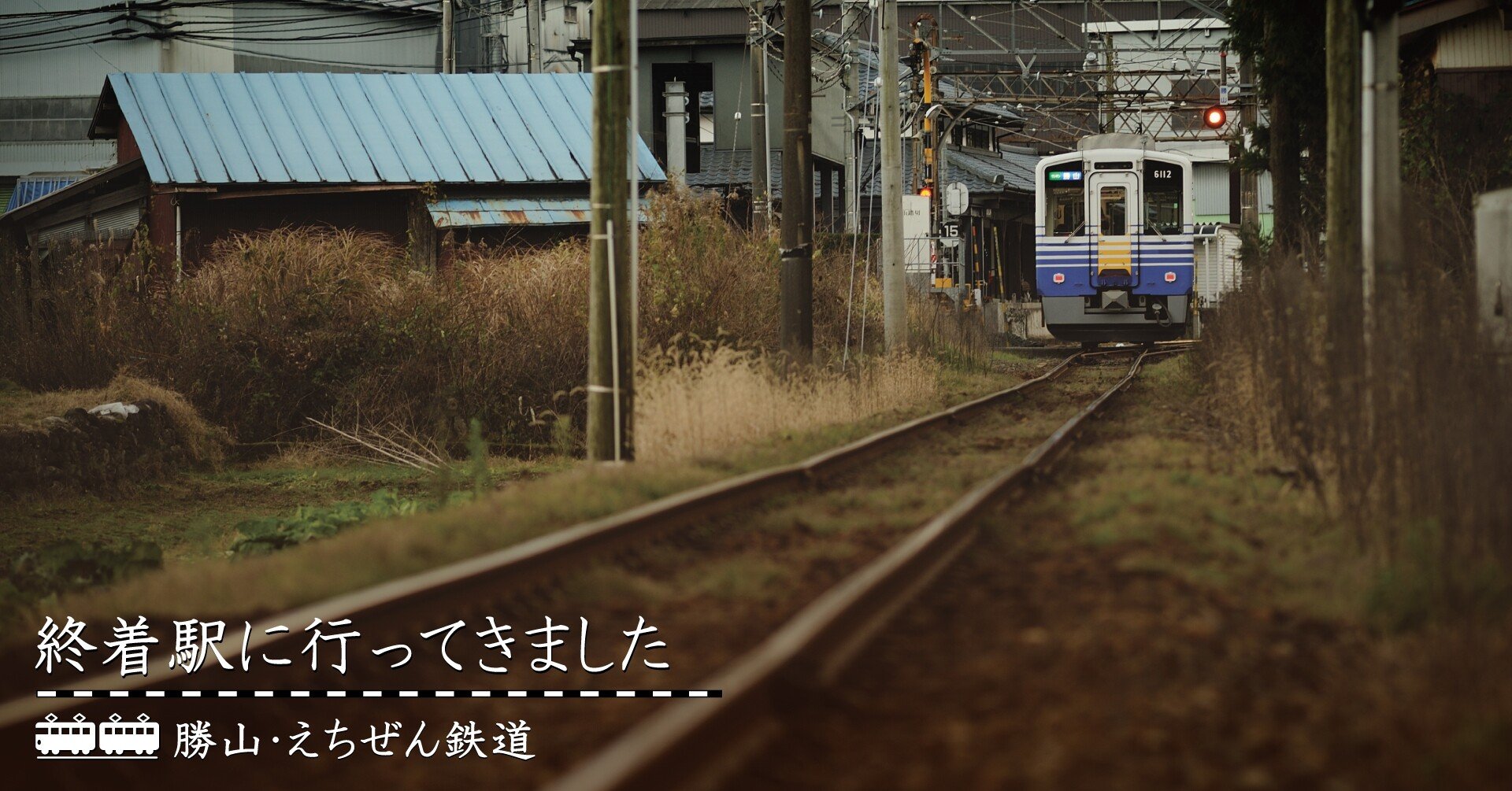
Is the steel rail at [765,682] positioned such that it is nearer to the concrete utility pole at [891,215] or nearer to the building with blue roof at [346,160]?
the concrete utility pole at [891,215]

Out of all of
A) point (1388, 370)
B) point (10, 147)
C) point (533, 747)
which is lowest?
point (533, 747)

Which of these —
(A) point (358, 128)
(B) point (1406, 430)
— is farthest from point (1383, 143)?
(A) point (358, 128)

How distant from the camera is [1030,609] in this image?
5.67 meters

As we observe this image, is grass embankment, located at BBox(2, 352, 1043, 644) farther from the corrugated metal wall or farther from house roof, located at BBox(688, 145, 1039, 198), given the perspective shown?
the corrugated metal wall

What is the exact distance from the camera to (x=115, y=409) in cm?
1602

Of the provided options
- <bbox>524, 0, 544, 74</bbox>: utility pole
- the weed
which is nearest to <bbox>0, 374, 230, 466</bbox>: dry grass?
the weed

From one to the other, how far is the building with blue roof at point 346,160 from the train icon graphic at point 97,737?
19.7m

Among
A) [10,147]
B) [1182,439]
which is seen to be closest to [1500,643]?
[1182,439]

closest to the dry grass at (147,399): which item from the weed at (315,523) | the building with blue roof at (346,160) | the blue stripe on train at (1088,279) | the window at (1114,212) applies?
the weed at (315,523)

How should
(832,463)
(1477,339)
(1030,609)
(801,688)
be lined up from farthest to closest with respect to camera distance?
(832,463) < (1477,339) < (1030,609) < (801,688)

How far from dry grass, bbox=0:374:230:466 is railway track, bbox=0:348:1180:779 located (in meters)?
9.34

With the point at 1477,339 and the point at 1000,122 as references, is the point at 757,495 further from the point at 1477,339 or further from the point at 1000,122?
the point at 1000,122

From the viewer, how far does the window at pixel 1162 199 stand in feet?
84.3

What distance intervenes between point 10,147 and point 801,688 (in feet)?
161
